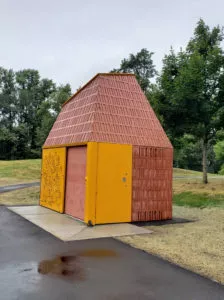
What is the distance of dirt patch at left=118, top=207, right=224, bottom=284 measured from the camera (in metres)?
5.84

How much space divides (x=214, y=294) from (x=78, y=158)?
7.24m

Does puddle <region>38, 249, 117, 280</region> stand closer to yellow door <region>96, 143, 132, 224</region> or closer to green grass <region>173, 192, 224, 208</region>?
yellow door <region>96, 143, 132, 224</region>

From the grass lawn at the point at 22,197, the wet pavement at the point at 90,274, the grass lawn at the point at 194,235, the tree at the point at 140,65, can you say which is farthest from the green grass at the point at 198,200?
the tree at the point at 140,65

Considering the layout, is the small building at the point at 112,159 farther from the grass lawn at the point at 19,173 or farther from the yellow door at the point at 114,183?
the grass lawn at the point at 19,173

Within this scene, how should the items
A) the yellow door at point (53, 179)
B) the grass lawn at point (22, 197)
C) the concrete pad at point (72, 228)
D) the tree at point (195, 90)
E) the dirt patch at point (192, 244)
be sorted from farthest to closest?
the tree at point (195, 90) < the grass lawn at point (22, 197) < the yellow door at point (53, 179) < the concrete pad at point (72, 228) < the dirt patch at point (192, 244)

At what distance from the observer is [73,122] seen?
11.9 m

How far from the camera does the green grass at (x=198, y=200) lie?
48.7 ft

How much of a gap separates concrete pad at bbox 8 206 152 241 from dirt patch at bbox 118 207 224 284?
2.14 feet

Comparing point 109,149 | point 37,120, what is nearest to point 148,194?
point 109,149

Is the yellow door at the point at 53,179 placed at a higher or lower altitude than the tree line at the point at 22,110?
lower

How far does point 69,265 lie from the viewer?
18.4ft

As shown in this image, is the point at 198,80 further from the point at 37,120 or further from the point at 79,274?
the point at 37,120

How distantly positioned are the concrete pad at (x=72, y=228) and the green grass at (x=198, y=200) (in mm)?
6520

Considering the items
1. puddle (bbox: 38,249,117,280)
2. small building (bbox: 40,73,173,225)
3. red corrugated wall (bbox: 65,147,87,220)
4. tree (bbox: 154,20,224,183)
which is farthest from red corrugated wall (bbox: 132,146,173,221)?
tree (bbox: 154,20,224,183)
